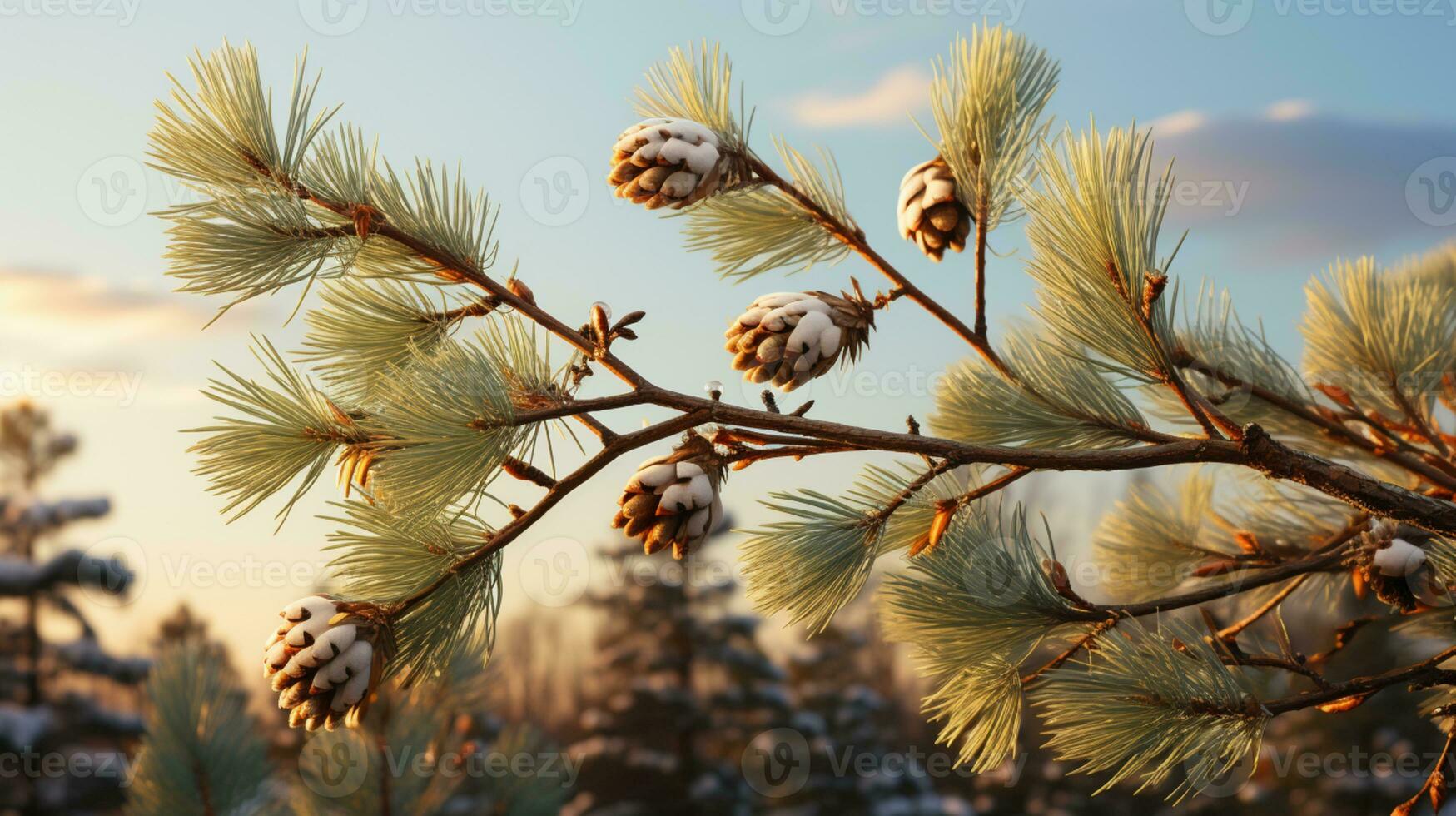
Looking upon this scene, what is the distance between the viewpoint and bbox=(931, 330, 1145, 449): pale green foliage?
80 cm

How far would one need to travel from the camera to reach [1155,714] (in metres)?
0.77

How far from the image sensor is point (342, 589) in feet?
2.11

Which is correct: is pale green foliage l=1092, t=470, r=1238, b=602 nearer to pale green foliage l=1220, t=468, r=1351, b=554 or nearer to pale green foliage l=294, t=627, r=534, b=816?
pale green foliage l=1220, t=468, r=1351, b=554

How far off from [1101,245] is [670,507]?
0.36 metres

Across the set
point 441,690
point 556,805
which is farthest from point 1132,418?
point 556,805

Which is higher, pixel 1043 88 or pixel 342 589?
pixel 1043 88

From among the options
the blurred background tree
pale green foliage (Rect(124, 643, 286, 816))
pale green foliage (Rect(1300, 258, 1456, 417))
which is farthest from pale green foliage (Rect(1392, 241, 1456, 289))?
the blurred background tree

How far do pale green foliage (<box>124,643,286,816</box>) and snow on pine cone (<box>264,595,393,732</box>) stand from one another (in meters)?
1.43

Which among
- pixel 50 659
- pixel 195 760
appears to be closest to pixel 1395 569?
pixel 195 760

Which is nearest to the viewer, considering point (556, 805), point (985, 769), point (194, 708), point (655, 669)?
point (985, 769)

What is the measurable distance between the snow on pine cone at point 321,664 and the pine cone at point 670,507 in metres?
0.17

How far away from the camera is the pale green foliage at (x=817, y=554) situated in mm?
766

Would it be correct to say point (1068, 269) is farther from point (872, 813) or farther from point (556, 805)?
point (872, 813)

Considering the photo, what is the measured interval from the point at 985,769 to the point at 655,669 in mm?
6639
